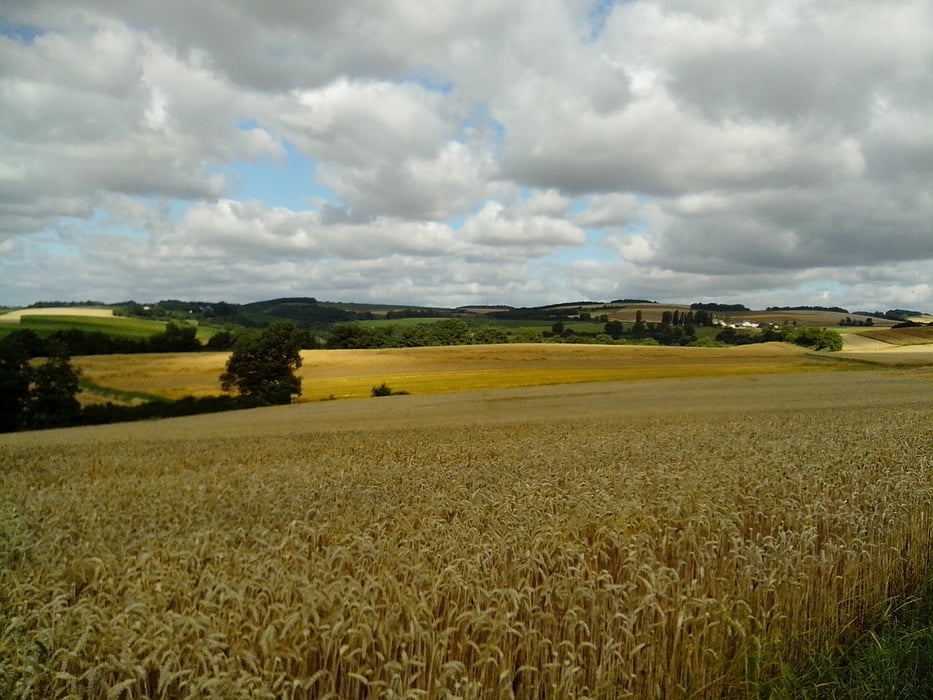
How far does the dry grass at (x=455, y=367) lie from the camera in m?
55.6

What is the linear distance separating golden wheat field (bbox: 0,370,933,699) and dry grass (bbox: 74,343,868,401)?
139 feet

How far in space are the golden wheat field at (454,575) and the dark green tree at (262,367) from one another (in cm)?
4500

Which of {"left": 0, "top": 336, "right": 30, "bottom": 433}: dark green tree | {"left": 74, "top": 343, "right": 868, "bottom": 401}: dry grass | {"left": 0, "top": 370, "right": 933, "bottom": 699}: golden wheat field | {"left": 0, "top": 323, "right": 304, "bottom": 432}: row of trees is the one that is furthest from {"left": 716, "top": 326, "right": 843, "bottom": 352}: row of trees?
{"left": 0, "top": 370, "right": 933, "bottom": 699}: golden wheat field

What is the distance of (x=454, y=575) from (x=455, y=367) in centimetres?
6174

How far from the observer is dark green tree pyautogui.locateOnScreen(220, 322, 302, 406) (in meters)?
54.7

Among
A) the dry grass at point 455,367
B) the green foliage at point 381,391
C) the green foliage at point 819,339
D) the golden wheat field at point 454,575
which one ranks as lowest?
the green foliage at point 381,391

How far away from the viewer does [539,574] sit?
523cm

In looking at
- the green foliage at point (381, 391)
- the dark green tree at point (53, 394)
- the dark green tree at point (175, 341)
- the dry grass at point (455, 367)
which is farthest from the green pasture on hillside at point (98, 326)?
the green foliage at point (381, 391)

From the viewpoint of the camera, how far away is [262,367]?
55.0 m

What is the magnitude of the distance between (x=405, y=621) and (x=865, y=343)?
105151 millimetres

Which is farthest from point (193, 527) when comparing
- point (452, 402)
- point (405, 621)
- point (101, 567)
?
point (452, 402)

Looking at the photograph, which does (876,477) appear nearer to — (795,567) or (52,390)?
(795,567)

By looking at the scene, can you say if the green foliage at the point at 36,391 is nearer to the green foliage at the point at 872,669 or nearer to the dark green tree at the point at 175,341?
the dark green tree at the point at 175,341

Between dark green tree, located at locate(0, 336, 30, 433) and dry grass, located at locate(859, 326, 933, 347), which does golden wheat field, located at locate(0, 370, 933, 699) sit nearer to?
dark green tree, located at locate(0, 336, 30, 433)
